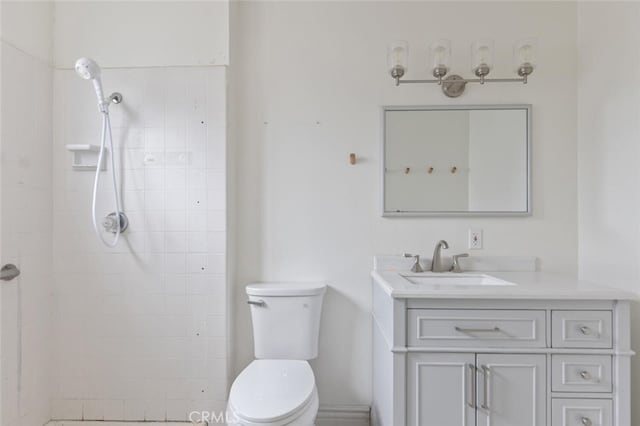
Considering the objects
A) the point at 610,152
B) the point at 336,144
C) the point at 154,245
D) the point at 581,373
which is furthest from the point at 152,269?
the point at 610,152

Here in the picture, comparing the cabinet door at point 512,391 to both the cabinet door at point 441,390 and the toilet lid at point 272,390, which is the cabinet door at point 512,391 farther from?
the toilet lid at point 272,390

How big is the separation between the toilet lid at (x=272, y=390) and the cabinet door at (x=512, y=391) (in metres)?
0.63

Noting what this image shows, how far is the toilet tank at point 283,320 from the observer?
1.71 m

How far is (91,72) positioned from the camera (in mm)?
1554

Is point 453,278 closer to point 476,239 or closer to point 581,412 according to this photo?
point 476,239

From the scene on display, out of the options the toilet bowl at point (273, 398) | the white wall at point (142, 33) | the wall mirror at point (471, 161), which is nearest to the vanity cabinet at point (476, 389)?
the toilet bowl at point (273, 398)

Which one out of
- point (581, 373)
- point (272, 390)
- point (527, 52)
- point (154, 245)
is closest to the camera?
point (581, 373)

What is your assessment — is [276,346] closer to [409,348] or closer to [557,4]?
[409,348]

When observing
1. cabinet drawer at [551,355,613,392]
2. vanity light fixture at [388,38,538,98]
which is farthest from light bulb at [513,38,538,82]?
cabinet drawer at [551,355,613,392]

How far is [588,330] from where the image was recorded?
1235 millimetres

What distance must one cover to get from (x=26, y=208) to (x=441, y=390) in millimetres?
1901

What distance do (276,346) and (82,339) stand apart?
96cm

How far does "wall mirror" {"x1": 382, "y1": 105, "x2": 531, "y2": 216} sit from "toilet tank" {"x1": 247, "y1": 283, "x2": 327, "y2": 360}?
0.69m

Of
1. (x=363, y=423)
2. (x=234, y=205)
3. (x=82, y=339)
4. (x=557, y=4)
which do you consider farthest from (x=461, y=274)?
(x=82, y=339)
